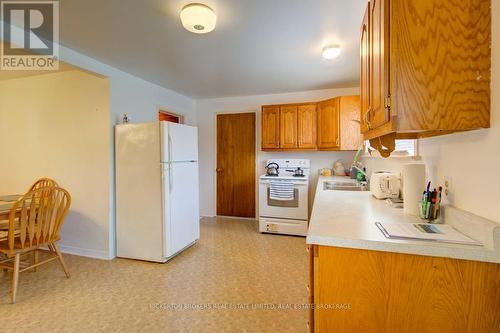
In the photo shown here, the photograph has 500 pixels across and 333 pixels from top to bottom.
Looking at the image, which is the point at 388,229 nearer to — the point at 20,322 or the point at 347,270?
the point at 347,270

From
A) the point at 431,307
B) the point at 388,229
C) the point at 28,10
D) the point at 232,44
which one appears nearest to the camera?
the point at 431,307

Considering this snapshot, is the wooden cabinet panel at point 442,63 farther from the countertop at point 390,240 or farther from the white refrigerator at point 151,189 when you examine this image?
the white refrigerator at point 151,189

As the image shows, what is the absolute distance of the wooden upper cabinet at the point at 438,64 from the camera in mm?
956

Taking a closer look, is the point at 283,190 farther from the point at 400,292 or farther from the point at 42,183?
the point at 42,183

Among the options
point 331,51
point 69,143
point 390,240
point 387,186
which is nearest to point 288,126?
point 331,51

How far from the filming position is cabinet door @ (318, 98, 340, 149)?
366 centimetres

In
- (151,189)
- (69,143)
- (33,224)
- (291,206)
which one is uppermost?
(69,143)

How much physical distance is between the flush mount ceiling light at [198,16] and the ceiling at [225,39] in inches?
1.9

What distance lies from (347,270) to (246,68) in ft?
8.80

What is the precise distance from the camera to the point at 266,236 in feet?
12.3

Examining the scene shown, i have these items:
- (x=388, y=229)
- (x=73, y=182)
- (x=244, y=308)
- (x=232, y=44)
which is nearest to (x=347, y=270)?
(x=388, y=229)

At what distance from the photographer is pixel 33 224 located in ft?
7.25

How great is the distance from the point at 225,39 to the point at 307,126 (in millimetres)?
2081

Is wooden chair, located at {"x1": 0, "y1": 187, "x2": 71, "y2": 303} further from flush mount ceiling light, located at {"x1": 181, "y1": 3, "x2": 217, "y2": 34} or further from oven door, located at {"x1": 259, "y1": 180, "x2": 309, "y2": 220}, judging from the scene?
oven door, located at {"x1": 259, "y1": 180, "x2": 309, "y2": 220}
